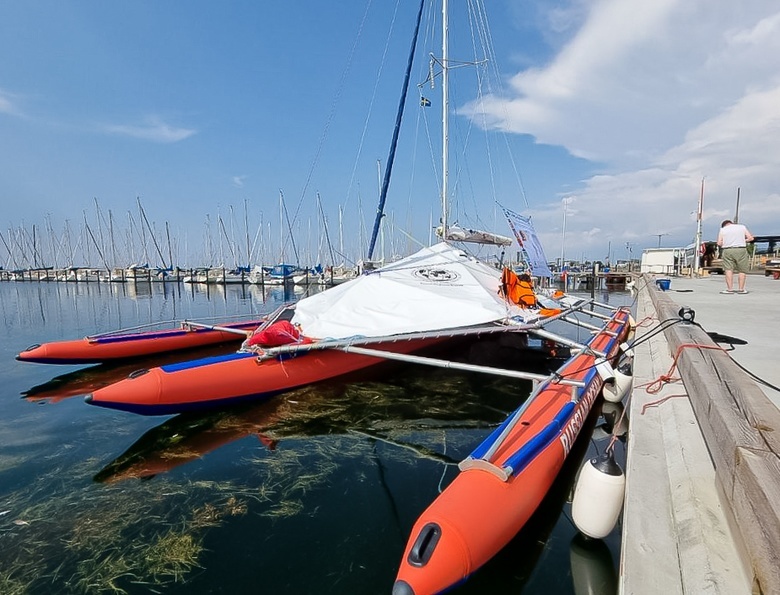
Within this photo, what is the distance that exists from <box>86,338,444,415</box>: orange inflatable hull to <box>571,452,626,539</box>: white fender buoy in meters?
5.36

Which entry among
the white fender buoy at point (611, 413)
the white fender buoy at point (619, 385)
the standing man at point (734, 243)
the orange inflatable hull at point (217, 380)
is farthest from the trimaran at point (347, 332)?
the standing man at point (734, 243)

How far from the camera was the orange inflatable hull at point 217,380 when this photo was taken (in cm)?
583

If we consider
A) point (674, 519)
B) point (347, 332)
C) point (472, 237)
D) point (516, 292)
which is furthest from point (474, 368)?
point (472, 237)

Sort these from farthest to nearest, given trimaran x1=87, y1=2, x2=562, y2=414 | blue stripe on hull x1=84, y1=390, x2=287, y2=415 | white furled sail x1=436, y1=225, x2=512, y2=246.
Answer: white furled sail x1=436, y1=225, x2=512, y2=246 < trimaran x1=87, y1=2, x2=562, y2=414 < blue stripe on hull x1=84, y1=390, x2=287, y2=415

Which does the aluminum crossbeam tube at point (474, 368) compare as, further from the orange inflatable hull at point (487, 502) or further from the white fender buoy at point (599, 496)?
the white fender buoy at point (599, 496)

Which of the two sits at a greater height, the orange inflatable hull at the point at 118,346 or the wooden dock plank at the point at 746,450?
the wooden dock plank at the point at 746,450

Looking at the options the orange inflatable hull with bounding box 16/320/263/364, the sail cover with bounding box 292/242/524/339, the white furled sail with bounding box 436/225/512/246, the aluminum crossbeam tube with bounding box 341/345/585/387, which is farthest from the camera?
the white furled sail with bounding box 436/225/512/246

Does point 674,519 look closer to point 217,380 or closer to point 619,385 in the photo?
point 619,385

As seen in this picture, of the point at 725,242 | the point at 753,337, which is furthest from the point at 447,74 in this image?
the point at 753,337

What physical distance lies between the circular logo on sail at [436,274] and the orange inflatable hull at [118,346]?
5.28 m

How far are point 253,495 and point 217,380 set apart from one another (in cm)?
250

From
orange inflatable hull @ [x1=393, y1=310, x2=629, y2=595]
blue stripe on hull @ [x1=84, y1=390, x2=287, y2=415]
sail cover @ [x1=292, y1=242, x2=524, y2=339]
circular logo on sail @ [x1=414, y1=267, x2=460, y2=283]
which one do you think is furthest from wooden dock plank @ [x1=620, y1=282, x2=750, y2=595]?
circular logo on sail @ [x1=414, y1=267, x2=460, y2=283]

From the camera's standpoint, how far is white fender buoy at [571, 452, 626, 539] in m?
3.26

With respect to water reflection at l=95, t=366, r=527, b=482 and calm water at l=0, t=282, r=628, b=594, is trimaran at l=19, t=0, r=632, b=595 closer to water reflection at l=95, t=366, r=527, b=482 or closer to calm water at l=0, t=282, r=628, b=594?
water reflection at l=95, t=366, r=527, b=482
